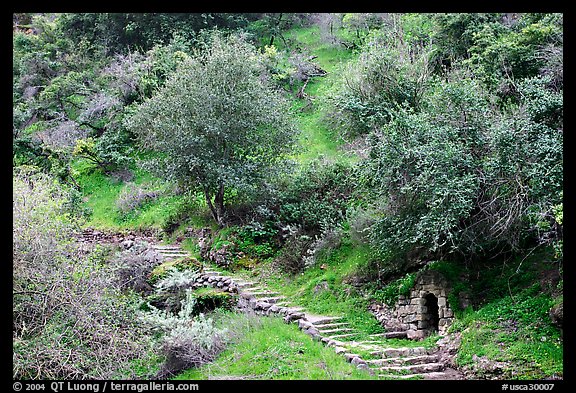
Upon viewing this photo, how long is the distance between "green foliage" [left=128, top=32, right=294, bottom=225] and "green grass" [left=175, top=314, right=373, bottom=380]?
6365 mm

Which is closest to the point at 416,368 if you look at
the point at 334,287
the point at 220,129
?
the point at 334,287

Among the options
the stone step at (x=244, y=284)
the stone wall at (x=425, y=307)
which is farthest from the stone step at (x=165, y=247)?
the stone wall at (x=425, y=307)

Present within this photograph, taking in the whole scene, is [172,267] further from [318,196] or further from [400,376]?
[400,376]

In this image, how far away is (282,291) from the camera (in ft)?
46.9

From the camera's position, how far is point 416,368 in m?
9.77

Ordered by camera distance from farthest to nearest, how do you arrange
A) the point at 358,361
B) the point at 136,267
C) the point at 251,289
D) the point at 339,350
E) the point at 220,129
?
the point at 220,129, the point at 136,267, the point at 251,289, the point at 339,350, the point at 358,361

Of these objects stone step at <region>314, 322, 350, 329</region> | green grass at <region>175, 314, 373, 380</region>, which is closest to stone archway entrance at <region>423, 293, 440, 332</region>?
stone step at <region>314, 322, 350, 329</region>

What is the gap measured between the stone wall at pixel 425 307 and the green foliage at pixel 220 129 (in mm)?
6696

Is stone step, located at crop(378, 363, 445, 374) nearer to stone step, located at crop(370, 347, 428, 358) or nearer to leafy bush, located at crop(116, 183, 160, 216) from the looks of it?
stone step, located at crop(370, 347, 428, 358)

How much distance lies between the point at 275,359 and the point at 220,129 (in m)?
8.84

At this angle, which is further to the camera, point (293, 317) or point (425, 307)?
point (293, 317)

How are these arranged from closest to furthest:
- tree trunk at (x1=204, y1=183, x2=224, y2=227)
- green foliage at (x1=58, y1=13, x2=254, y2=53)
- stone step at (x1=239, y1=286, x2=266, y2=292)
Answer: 1. stone step at (x1=239, y1=286, x2=266, y2=292)
2. tree trunk at (x1=204, y1=183, x2=224, y2=227)
3. green foliage at (x1=58, y1=13, x2=254, y2=53)

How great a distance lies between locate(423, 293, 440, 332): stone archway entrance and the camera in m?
12.0
